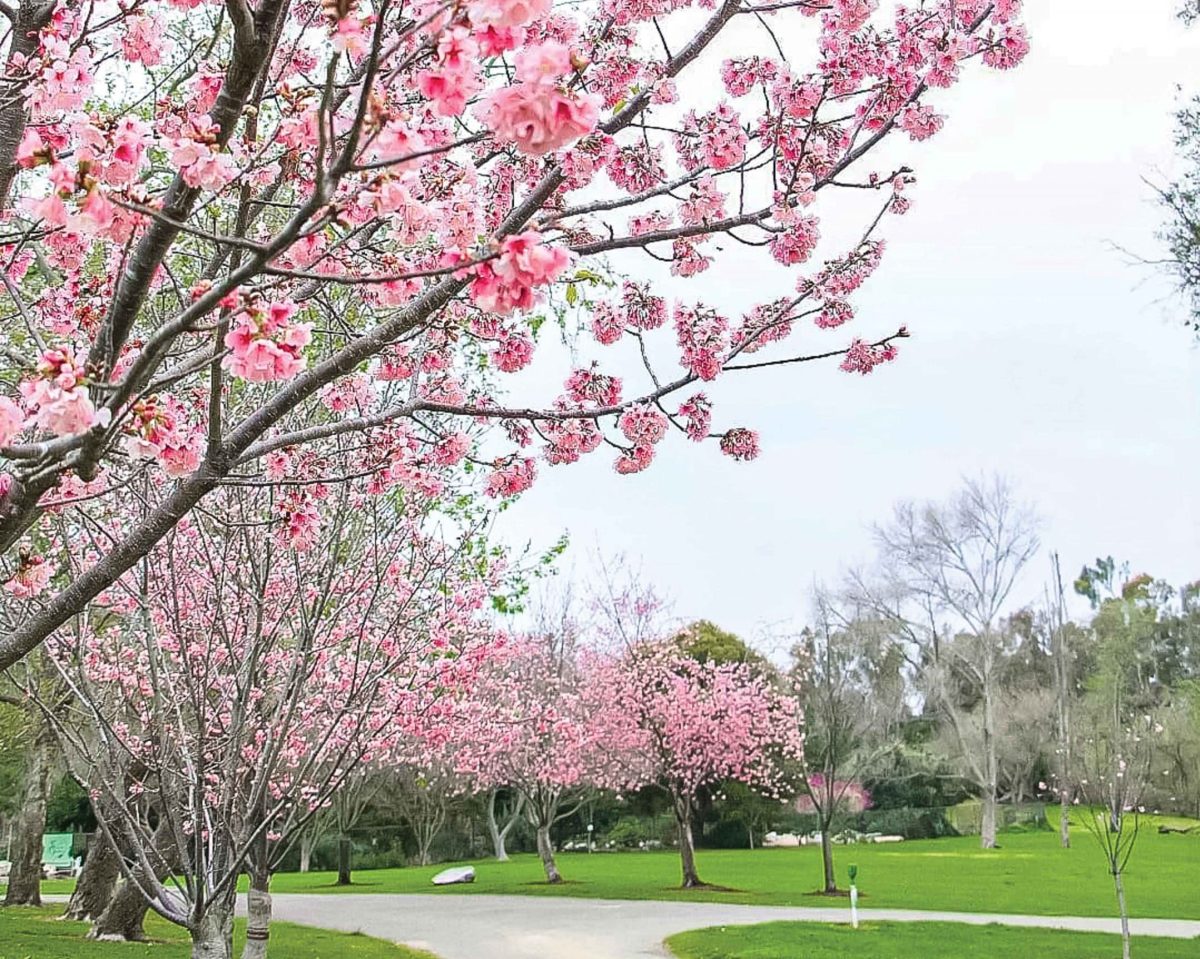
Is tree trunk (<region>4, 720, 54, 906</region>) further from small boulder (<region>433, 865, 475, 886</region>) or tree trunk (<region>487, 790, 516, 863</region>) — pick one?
tree trunk (<region>487, 790, 516, 863</region>)

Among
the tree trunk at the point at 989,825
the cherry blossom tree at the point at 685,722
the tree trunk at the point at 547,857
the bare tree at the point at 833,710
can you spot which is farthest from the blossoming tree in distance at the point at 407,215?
the tree trunk at the point at 989,825

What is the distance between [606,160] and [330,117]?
1.16 metres

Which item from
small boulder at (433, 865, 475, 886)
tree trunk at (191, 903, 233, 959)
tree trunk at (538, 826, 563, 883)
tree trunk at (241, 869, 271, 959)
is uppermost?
tree trunk at (191, 903, 233, 959)

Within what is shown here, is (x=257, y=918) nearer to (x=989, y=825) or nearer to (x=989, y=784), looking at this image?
(x=989, y=825)

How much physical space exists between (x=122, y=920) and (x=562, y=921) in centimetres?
585

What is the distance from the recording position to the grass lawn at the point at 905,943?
1121cm

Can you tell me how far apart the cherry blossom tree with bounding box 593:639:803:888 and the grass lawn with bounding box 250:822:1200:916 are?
6.64 feet

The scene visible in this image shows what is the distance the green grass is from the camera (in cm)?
1073

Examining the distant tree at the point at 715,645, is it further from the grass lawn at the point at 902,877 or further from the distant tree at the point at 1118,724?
the distant tree at the point at 1118,724

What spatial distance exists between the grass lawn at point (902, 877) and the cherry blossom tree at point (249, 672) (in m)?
12.0

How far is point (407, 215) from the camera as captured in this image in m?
2.45

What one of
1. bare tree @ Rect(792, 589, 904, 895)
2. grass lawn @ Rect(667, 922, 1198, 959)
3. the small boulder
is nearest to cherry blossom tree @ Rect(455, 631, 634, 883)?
the small boulder

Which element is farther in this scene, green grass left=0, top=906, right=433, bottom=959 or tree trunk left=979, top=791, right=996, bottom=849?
tree trunk left=979, top=791, right=996, bottom=849

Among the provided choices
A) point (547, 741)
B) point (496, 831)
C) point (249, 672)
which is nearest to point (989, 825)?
point (496, 831)
